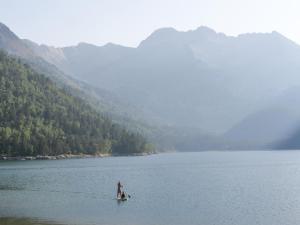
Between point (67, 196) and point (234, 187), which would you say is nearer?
point (67, 196)

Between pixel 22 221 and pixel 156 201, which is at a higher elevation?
pixel 156 201

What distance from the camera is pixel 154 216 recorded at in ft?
283

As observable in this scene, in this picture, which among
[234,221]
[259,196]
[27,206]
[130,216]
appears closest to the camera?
[234,221]

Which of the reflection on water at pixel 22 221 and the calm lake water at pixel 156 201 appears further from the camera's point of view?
the calm lake water at pixel 156 201

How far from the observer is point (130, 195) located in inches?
4621

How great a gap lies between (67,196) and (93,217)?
31.2 m

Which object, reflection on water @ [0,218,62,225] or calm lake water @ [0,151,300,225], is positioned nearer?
reflection on water @ [0,218,62,225]

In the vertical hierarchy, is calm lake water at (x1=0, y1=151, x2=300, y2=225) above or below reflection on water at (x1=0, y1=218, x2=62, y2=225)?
above

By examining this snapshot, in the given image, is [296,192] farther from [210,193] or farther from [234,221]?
[234,221]

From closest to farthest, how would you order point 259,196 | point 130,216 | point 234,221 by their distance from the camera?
1. point 234,221
2. point 130,216
3. point 259,196

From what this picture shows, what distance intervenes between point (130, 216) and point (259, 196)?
3755 centimetres

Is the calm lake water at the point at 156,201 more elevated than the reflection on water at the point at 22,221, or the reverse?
the calm lake water at the point at 156,201

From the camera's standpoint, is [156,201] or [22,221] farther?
[156,201]

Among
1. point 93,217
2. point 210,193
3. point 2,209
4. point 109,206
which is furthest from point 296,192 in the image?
point 2,209
